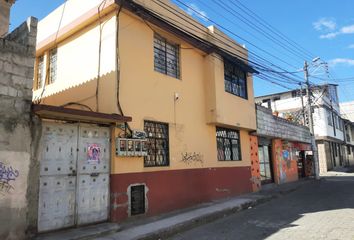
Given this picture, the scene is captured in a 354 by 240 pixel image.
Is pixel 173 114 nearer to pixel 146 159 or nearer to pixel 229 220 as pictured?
pixel 146 159

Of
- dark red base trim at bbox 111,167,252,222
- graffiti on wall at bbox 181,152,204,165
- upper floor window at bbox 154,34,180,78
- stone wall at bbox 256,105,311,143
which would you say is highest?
upper floor window at bbox 154,34,180,78

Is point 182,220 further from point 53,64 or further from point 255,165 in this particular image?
point 255,165

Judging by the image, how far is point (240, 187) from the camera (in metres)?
14.5

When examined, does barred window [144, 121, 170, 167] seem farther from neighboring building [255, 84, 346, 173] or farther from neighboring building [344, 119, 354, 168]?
neighboring building [344, 119, 354, 168]

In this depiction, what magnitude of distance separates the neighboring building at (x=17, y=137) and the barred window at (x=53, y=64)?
4.94 metres

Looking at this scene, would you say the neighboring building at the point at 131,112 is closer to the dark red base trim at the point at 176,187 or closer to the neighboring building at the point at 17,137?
the dark red base trim at the point at 176,187

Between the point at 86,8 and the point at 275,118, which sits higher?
the point at 86,8

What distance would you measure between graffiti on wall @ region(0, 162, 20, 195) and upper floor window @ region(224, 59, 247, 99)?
31.9ft

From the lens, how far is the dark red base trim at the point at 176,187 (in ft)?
28.1

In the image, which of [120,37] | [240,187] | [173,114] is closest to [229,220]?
[173,114]

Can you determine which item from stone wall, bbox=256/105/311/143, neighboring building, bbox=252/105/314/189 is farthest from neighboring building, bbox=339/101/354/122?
stone wall, bbox=256/105/311/143

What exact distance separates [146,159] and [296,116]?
23751 mm

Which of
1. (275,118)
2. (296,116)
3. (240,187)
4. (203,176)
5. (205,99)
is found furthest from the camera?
(296,116)

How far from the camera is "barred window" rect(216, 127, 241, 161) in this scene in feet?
44.5
